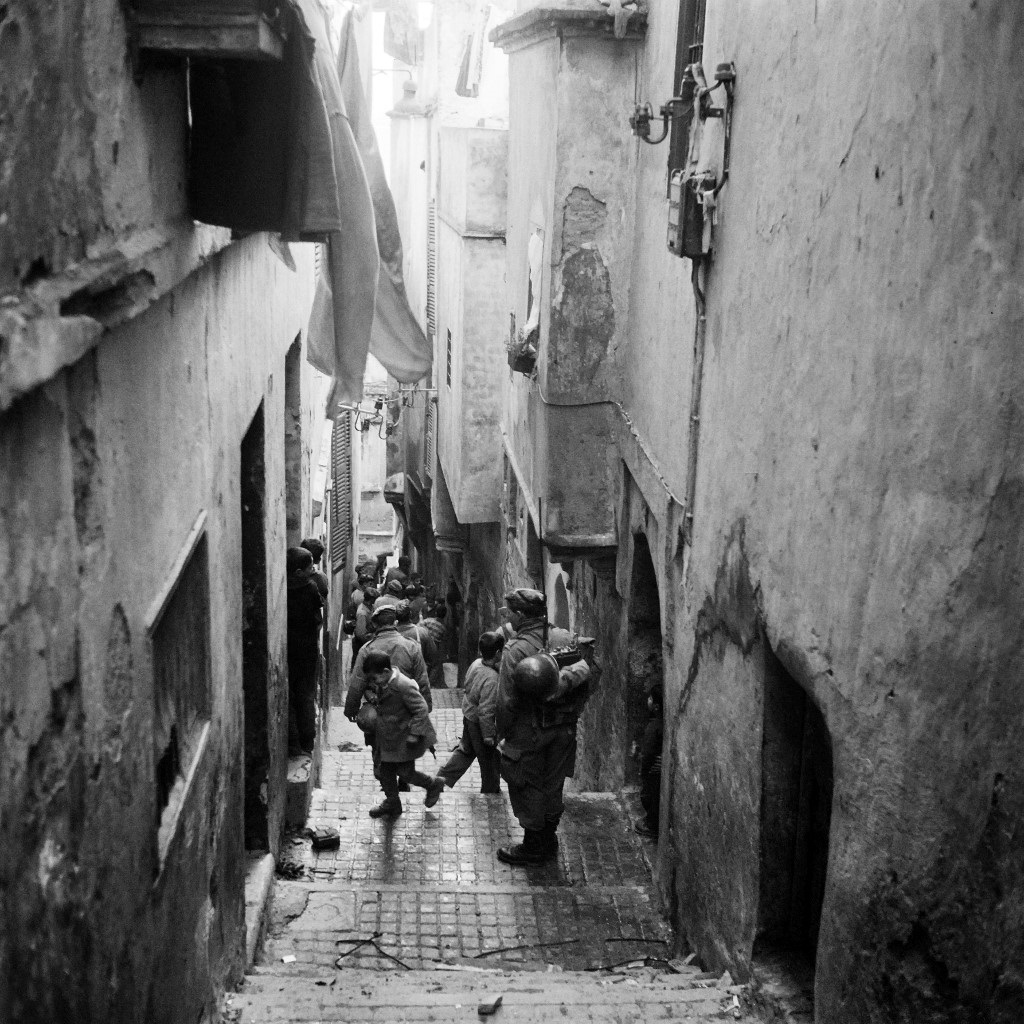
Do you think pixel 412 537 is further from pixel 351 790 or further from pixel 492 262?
pixel 351 790

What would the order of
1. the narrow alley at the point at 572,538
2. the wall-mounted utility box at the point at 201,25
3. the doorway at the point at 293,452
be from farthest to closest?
the doorway at the point at 293,452 → the wall-mounted utility box at the point at 201,25 → the narrow alley at the point at 572,538

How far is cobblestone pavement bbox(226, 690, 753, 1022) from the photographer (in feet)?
18.9

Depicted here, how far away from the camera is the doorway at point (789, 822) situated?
218 inches

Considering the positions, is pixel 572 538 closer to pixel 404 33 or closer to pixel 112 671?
pixel 112 671

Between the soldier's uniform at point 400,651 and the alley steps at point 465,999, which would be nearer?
the alley steps at point 465,999

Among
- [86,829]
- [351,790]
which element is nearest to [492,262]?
[351,790]

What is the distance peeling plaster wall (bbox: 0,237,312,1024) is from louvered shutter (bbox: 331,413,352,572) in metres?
12.2

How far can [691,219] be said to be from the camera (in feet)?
22.8

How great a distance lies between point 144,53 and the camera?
11.8 feet

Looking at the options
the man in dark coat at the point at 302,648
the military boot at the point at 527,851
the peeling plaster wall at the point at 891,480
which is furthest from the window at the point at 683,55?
the military boot at the point at 527,851

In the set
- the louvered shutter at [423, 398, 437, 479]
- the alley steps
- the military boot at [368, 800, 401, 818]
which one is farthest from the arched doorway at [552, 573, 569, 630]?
the louvered shutter at [423, 398, 437, 479]

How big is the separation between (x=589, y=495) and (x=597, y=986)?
497 centimetres

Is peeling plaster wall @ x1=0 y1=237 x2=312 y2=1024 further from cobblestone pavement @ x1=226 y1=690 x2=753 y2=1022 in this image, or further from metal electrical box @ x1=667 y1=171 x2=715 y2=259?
metal electrical box @ x1=667 y1=171 x2=715 y2=259

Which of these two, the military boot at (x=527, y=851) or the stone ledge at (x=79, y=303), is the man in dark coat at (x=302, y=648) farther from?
the stone ledge at (x=79, y=303)
